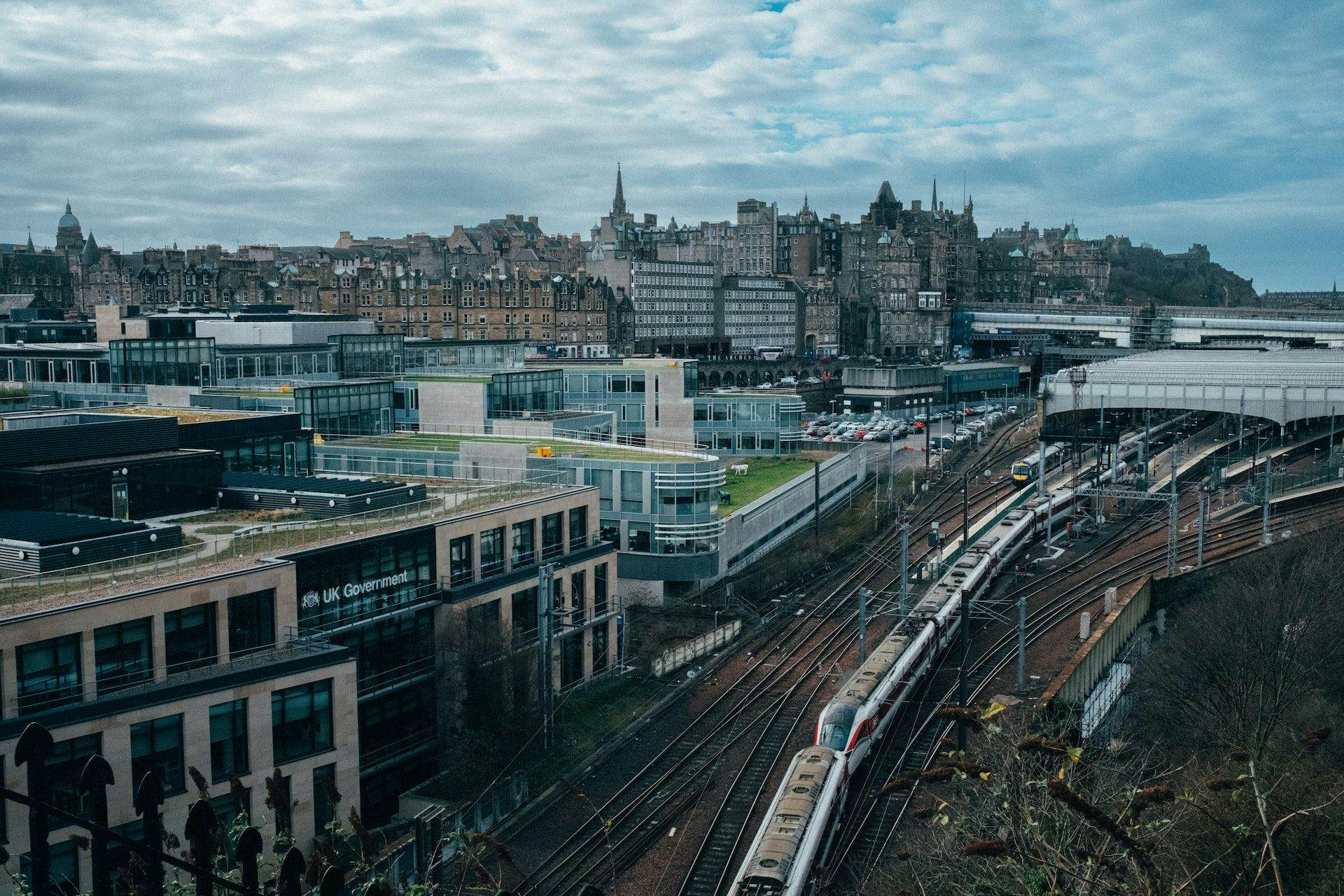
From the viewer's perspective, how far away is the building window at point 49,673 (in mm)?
19016

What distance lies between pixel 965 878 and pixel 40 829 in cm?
1338

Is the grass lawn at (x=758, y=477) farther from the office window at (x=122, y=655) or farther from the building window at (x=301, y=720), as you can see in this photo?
the office window at (x=122, y=655)

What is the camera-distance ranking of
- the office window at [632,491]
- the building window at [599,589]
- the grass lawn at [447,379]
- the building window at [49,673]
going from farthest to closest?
the grass lawn at [447,379], the office window at [632,491], the building window at [599,589], the building window at [49,673]

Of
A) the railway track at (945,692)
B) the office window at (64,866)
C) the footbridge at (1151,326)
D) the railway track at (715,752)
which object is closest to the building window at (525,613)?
the railway track at (715,752)

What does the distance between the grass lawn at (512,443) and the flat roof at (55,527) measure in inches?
658

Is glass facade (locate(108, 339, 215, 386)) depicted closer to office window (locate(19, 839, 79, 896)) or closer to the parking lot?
office window (locate(19, 839, 79, 896))

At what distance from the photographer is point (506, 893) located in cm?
717

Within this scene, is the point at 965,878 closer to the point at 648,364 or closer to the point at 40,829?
the point at 40,829

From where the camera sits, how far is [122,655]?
20547 mm

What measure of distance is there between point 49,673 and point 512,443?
78.6ft

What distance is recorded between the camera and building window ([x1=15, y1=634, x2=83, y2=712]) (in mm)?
19016

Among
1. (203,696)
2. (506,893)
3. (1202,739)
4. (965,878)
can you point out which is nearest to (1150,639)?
(1202,739)

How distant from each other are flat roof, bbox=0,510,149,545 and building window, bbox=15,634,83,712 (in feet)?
12.2

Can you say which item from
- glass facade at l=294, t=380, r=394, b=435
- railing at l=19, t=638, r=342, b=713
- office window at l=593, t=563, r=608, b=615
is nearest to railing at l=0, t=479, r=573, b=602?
railing at l=19, t=638, r=342, b=713
